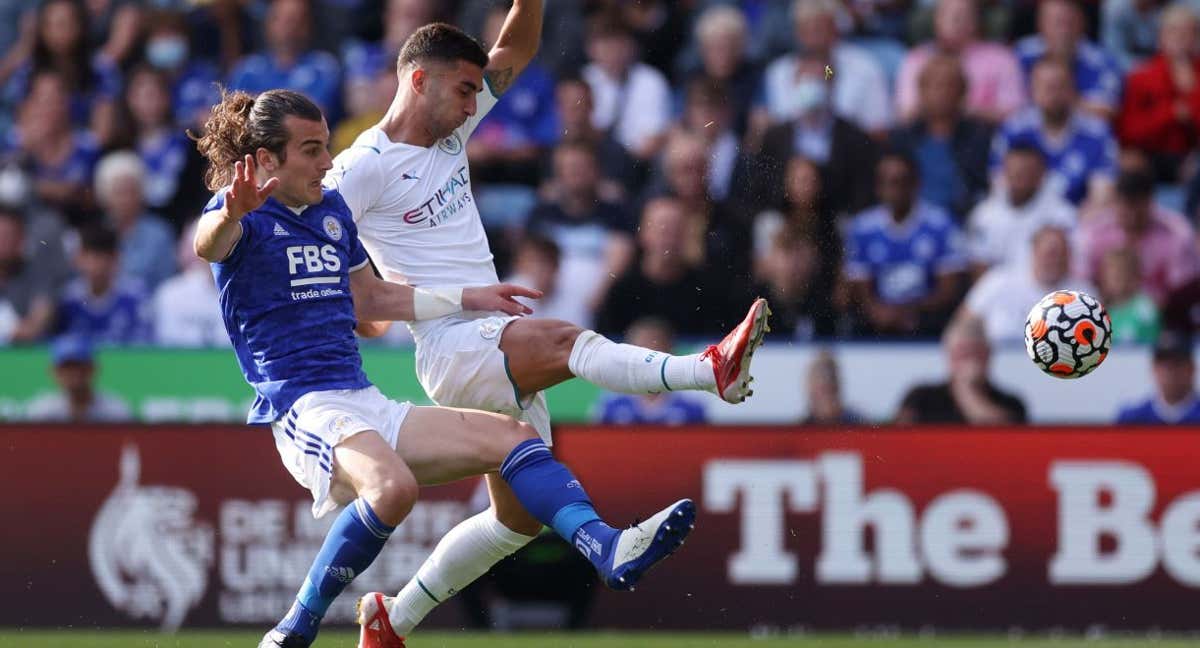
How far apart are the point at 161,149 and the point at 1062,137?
21.0 ft

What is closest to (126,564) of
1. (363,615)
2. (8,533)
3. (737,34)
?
(8,533)

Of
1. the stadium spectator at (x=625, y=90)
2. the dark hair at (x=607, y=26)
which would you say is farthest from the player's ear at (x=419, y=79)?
the dark hair at (x=607, y=26)

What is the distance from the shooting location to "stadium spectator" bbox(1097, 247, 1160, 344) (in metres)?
12.0

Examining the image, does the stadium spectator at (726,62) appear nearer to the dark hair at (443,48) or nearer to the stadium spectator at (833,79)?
the stadium spectator at (833,79)

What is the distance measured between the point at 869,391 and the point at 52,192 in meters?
6.14

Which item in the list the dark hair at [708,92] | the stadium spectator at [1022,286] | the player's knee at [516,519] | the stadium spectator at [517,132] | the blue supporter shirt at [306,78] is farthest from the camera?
the blue supporter shirt at [306,78]

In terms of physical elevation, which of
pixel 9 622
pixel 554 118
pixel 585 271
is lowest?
pixel 9 622

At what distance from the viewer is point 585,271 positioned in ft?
40.5

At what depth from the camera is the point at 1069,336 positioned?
796 cm

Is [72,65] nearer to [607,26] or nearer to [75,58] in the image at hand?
[75,58]

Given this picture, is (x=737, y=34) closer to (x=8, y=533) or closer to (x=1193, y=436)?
(x=1193, y=436)

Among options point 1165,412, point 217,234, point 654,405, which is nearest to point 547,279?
point 654,405

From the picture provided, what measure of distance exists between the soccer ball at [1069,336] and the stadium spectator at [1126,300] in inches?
160

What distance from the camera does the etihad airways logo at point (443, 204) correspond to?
7645 mm
